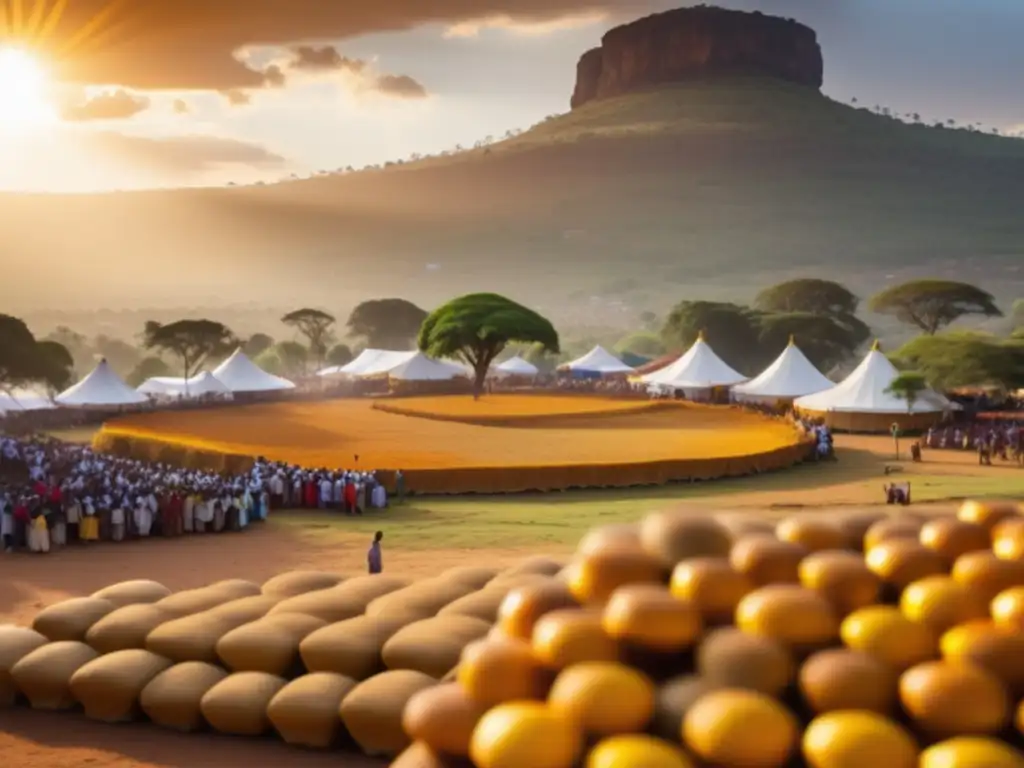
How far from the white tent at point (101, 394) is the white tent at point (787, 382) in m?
29.3

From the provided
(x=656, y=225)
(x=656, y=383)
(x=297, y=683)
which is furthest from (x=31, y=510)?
(x=656, y=225)

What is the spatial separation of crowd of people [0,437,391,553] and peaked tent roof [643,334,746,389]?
30.8 metres

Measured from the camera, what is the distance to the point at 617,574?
248 inches

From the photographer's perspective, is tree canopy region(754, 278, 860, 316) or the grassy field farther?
tree canopy region(754, 278, 860, 316)

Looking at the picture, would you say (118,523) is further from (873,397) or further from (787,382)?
(787,382)

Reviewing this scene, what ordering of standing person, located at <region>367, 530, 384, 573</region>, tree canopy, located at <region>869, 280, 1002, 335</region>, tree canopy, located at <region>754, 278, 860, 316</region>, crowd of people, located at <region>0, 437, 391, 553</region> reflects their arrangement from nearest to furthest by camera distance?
standing person, located at <region>367, 530, 384, 573</region>
crowd of people, located at <region>0, 437, 391, 553</region>
tree canopy, located at <region>869, 280, 1002, 335</region>
tree canopy, located at <region>754, 278, 860, 316</region>

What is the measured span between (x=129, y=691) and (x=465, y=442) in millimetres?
28529

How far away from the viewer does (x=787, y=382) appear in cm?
5109

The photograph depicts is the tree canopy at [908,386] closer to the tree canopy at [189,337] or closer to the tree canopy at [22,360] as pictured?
the tree canopy at [189,337]

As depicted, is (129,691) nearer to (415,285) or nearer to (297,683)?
(297,683)

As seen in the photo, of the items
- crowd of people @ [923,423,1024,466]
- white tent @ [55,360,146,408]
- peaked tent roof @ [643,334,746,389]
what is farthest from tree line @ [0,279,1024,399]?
peaked tent roof @ [643,334,746,389]

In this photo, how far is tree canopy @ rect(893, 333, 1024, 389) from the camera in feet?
155

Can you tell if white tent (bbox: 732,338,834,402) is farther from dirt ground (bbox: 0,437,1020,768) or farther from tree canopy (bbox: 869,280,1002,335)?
tree canopy (bbox: 869,280,1002,335)

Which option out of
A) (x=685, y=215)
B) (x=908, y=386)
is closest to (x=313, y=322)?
(x=908, y=386)
